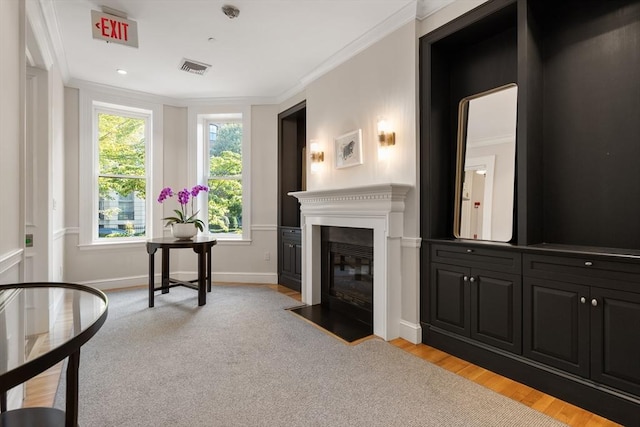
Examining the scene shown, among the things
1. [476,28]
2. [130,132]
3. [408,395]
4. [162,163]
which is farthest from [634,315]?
[130,132]

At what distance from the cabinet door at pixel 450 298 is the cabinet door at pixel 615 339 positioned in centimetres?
76

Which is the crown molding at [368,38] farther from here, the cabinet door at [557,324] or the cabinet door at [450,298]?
the cabinet door at [557,324]

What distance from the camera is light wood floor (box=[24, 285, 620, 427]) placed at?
1.80 meters

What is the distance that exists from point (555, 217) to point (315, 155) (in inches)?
96.9

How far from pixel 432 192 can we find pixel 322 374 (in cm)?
160

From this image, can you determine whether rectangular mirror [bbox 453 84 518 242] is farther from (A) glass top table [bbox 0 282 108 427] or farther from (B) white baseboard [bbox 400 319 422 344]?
(A) glass top table [bbox 0 282 108 427]

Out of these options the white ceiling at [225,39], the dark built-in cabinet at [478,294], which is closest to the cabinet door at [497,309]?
the dark built-in cabinet at [478,294]

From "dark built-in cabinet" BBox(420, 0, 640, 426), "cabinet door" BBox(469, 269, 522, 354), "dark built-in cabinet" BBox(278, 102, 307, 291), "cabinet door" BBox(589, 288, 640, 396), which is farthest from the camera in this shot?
"dark built-in cabinet" BBox(278, 102, 307, 291)

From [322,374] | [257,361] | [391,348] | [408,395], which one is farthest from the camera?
[391,348]

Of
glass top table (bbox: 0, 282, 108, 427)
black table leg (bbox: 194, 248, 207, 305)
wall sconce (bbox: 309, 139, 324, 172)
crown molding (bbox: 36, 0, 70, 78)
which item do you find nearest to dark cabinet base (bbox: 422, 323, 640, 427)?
wall sconce (bbox: 309, 139, 324, 172)

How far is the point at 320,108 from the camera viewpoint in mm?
3945

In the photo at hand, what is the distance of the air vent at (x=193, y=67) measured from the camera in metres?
3.79

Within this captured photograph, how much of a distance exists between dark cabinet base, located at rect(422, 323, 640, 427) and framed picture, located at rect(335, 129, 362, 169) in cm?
173

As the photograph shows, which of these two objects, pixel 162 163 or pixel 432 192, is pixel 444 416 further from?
pixel 162 163
